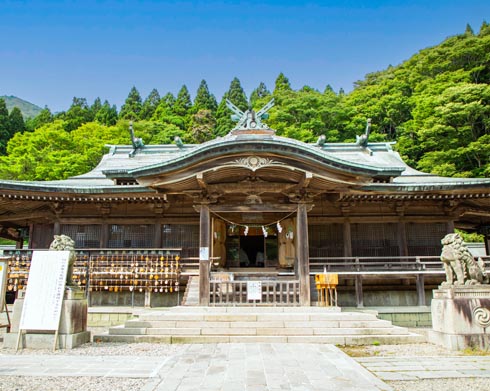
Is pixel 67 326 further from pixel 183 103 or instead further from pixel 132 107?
pixel 132 107

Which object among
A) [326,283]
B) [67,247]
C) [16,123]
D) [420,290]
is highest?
[16,123]

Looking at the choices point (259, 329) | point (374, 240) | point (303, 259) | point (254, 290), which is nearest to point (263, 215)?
point (303, 259)

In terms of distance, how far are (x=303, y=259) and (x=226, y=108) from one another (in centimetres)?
4745

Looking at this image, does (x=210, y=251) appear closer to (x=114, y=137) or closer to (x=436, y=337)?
(x=436, y=337)

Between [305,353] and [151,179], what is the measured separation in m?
7.15

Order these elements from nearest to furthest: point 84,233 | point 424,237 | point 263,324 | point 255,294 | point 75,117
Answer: point 263,324
point 255,294
point 424,237
point 84,233
point 75,117

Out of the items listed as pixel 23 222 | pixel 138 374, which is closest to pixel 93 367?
pixel 138 374

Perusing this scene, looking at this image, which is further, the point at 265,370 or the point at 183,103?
the point at 183,103

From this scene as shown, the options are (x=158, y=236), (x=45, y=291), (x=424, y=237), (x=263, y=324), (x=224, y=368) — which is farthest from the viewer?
(x=424, y=237)

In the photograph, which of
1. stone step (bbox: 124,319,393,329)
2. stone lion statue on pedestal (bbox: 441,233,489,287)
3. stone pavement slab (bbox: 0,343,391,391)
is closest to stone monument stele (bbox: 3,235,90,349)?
stone pavement slab (bbox: 0,343,391,391)

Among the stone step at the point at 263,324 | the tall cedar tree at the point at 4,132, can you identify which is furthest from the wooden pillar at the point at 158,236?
the tall cedar tree at the point at 4,132

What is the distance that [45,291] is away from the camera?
7.68 m

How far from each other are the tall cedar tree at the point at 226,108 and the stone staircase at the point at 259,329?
37.8 metres

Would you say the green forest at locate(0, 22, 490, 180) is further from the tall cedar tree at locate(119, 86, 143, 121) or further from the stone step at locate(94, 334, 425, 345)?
the stone step at locate(94, 334, 425, 345)
